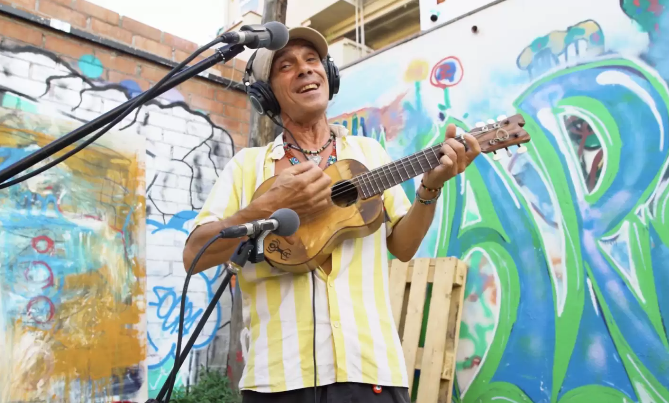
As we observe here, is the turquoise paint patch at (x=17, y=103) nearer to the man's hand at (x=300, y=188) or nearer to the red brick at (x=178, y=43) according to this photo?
the red brick at (x=178, y=43)

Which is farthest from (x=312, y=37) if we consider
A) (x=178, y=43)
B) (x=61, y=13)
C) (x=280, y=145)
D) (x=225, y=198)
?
(x=178, y=43)

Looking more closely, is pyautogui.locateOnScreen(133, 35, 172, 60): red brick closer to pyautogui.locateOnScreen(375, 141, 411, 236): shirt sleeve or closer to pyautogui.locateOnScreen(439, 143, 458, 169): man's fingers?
pyautogui.locateOnScreen(375, 141, 411, 236): shirt sleeve

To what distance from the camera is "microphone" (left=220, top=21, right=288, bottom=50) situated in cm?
119

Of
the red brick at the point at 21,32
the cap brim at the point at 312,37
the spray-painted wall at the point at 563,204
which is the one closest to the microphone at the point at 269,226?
the cap brim at the point at 312,37

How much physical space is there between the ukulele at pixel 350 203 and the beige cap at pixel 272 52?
0.47 meters

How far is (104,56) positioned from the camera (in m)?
3.99

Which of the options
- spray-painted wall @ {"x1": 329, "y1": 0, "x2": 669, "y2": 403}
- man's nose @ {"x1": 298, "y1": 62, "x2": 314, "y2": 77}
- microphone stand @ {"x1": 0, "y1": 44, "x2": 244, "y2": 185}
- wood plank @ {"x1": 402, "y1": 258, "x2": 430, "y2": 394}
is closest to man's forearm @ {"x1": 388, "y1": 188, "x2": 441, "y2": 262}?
man's nose @ {"x1": 298, "y1": 62, "x2": 314, "y2": 77}

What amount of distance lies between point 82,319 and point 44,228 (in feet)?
2.19

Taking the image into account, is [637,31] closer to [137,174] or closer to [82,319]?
[137,174]

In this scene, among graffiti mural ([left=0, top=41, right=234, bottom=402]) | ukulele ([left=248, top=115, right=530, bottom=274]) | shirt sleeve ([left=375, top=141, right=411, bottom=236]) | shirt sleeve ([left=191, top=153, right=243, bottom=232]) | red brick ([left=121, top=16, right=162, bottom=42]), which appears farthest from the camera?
red brick ([left=121, top=16, right=162, bottom=42])

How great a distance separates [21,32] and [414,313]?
3360 millimetres

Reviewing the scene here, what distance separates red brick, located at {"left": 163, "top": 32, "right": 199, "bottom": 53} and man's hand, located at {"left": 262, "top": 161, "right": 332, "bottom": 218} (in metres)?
3.37

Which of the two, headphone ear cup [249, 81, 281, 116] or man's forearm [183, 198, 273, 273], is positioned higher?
headphone ear cup [249, 81, 281, 116]

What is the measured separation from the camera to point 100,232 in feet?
12.2
